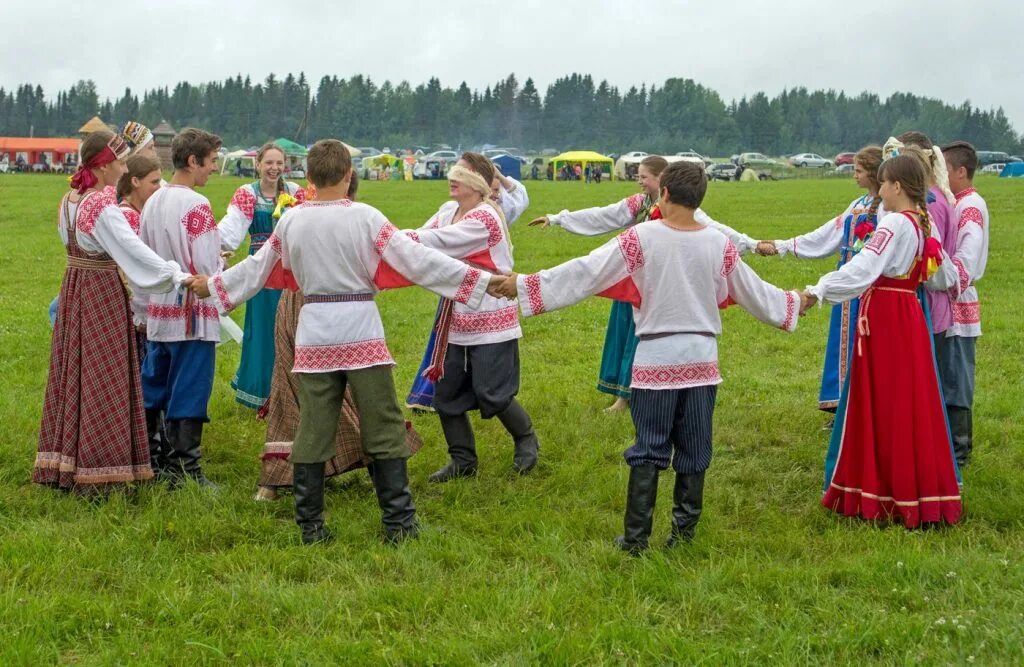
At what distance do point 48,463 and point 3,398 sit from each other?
7.85ft

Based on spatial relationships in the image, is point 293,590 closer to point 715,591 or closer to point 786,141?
point 715,591

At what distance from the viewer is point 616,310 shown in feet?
23.4

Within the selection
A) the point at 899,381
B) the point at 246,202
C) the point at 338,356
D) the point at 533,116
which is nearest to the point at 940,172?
the point at 899,381

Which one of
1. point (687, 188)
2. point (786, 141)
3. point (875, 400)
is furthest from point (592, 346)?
point (786, 141)

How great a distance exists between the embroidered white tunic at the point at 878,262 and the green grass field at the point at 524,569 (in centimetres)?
112

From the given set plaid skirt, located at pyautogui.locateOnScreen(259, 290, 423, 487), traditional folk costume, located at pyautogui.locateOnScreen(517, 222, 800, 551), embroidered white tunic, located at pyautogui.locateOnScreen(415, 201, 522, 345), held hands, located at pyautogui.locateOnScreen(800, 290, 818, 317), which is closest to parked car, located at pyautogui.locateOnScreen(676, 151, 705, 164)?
traditional folk costume, located at pyautogui.locateOnScreen(517, 222, 800, 551)

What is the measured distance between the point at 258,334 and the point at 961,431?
4.34 meters

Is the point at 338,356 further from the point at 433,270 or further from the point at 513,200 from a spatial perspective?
the point at 513,200

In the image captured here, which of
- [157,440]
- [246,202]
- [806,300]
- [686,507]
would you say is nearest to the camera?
[686,507]

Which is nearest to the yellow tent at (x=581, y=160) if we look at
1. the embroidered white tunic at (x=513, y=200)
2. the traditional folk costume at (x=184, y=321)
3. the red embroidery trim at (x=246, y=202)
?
the embroidered white tunic at (x=513, y=200)

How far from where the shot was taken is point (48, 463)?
5.34 m

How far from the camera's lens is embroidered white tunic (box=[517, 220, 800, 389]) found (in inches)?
174

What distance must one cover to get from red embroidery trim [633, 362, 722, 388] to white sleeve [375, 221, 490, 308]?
81 centimetres

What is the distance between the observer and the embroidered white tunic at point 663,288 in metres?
4.42
